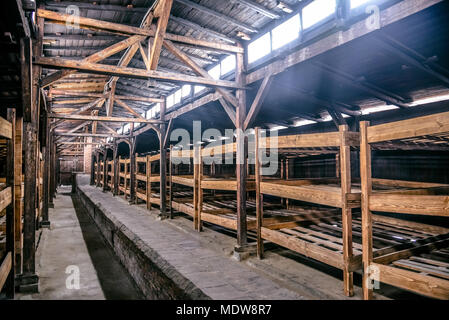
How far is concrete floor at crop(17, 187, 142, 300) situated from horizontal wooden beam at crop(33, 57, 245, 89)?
3553mm

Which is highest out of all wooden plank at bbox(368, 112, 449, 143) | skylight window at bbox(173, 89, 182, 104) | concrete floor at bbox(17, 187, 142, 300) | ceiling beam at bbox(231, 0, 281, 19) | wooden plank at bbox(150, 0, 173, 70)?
ceiling beam at bbox(231, 0, 281, 19)

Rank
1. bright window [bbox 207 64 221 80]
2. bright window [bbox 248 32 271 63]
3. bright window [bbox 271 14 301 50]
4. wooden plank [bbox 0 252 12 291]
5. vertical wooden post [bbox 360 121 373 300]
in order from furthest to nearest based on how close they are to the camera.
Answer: bright window [bbox 207 64 221 80] < bright window [bbox 248 32 271 63] < bright window [bbox 271 14 301 50] < vertical wooden post [bbox 360 121 373 300] < wooden plank [bbox 0 252 12 291]

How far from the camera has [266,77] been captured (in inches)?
198

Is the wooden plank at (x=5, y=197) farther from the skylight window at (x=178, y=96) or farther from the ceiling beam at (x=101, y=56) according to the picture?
the skylight window at (x=178, y=96)

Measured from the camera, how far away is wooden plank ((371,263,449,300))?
2439 millimetres

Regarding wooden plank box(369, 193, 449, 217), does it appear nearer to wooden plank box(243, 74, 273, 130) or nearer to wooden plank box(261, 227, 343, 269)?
wooden plank box(261, 227, 343, 269)

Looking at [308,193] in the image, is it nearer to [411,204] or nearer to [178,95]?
[411,204]

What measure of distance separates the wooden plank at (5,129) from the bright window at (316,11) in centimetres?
476

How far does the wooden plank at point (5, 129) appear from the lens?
112 inches

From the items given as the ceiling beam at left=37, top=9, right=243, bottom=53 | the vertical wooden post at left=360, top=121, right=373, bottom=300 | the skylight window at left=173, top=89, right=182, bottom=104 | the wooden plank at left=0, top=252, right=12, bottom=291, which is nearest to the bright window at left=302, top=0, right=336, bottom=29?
the ceiling beam at left=37, top=9, right=243, bottom=53

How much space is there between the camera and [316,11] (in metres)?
4.84

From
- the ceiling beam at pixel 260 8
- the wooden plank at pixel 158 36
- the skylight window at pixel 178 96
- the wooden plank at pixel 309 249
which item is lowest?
the wooden plank at pixel 309 249

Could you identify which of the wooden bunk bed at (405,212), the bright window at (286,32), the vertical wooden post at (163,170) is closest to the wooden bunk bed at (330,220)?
the wooden bunk bed at (405,212)
